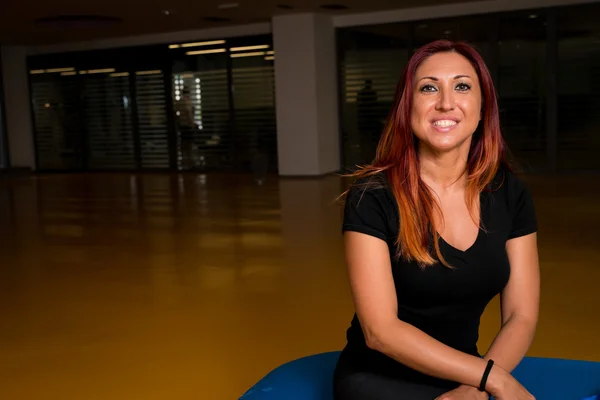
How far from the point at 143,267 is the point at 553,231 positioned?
13.1ft

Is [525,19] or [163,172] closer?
[525,19]

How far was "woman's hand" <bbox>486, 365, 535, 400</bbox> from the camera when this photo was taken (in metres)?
1.68

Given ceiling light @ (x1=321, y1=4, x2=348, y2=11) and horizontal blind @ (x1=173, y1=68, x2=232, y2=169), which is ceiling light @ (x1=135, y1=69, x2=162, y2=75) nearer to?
horizontal blind @ (x1=173, y1=68, x2=232, y2=169)

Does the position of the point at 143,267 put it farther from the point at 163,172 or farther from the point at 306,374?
the point at 163,172

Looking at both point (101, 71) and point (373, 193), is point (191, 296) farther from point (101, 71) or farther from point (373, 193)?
point (101, 71)

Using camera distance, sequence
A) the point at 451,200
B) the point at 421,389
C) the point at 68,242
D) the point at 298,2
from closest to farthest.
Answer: the point at 421,389, the point at 451,200, the point at 68,242, the point at 298,2

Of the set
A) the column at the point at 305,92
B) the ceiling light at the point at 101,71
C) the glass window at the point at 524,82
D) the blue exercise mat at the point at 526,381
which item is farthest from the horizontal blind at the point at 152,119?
the blue exercise mat at the point at 526,381

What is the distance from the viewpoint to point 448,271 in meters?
1.79

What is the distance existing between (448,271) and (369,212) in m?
0.25

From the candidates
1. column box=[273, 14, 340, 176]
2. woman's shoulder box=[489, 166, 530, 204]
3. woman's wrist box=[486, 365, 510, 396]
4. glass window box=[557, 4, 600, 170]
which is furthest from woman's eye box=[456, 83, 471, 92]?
column box=[273, 14, 340, 176]

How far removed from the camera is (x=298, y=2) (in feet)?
40.6

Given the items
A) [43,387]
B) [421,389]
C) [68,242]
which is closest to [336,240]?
[68,242]

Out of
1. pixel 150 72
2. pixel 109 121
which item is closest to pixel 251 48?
pixel 150 72

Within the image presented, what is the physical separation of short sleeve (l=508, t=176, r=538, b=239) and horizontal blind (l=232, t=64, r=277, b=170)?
520 inches
